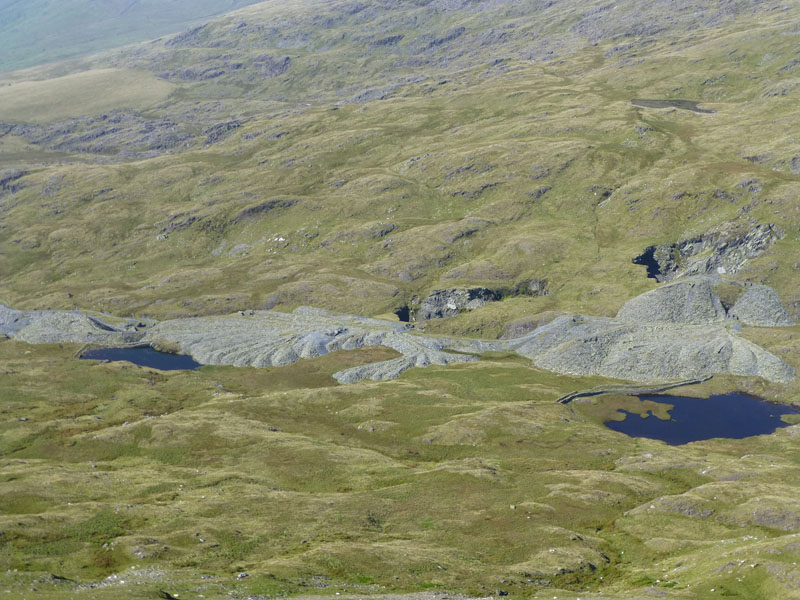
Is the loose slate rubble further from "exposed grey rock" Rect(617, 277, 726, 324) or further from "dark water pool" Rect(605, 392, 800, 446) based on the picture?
"dark water pool" Rect(605, 392, 800, 446)

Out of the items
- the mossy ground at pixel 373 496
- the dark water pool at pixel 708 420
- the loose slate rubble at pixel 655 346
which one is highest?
the mossy ground at pixel 373 496

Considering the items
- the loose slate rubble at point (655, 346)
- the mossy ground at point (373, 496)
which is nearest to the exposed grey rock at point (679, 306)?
the loose slate rubble at point (655, 346)

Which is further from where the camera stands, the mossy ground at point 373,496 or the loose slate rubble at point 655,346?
the loose slate rubble at point 655,346

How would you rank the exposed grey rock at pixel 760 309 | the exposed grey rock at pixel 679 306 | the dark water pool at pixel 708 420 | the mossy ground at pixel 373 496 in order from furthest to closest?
the exposed grey rock at pixel 679 306
the exposed grey rock at pixel 760 309
the dark water pool at pixel 708 420
the mossy ground at pixel 373 496

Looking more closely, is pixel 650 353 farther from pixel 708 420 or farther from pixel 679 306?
pixel 708 420

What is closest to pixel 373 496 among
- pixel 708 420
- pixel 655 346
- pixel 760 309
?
pixel 708 420

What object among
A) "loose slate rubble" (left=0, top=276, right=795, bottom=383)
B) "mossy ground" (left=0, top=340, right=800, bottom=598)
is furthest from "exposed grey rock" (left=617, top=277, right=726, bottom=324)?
"mossy ground" (left=0, top=340, right=800, bottom=598)

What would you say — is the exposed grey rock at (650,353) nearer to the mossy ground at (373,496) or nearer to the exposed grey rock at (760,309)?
the exposed grey rock at (760,309)

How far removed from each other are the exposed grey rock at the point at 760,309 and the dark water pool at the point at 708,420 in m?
36.9

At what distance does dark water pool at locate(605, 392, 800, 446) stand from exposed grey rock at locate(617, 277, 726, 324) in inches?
1336

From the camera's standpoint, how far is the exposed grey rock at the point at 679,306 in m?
190

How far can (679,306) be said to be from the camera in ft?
633

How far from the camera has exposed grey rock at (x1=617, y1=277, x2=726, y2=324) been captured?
625 ft

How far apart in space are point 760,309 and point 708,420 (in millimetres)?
58013
